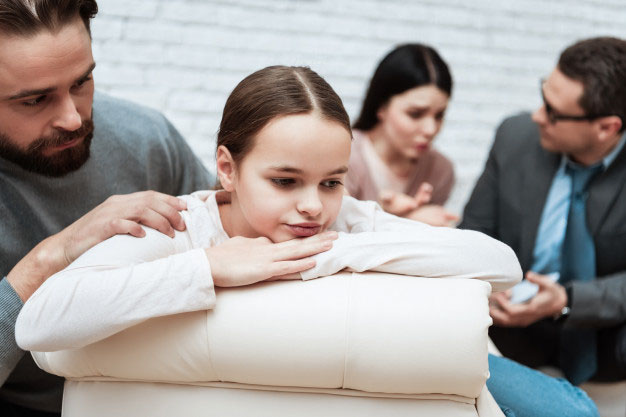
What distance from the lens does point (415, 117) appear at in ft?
7.00

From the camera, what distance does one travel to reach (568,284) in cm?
172

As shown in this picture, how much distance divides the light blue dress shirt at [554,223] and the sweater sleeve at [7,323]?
1489 millimetres

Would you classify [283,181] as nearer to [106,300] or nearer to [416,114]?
[106,300]

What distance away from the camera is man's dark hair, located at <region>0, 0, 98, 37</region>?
3.30ft

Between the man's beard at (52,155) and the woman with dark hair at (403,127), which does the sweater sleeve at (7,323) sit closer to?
the man's beard at (52,155)

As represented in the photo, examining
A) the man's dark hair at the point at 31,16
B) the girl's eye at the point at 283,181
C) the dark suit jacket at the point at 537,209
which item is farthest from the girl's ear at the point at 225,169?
the dark suit jacket at the point at 537,209

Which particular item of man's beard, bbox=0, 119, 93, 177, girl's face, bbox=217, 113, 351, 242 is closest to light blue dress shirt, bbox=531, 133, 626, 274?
girl's face, bbox=217, 113, 351, 242

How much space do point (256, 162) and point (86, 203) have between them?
0.51 m

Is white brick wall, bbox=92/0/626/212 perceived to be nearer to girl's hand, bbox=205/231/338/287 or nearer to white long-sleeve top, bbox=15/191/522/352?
white long-sleeve top, bbox=15/191/522/352

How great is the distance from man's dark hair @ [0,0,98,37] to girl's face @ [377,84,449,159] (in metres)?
1.30

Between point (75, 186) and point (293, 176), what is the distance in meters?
0.57

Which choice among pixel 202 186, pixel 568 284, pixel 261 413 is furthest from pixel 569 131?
pixel 261 413

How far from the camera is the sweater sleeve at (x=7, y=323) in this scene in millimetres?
995

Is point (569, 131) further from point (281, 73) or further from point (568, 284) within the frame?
point (281, 73)
